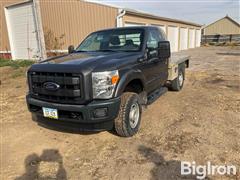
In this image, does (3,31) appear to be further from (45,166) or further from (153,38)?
(45,166)

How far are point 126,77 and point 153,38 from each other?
6.29ft

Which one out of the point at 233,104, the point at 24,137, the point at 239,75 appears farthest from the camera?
the point at 239,75

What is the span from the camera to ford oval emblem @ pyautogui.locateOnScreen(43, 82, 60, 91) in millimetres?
3677

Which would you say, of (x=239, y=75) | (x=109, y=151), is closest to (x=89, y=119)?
(x=109, y=151)

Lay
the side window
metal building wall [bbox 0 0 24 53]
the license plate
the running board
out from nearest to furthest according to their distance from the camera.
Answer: the license plate
the side window
the running board
metal building wall [bbox 0 0 24 53]

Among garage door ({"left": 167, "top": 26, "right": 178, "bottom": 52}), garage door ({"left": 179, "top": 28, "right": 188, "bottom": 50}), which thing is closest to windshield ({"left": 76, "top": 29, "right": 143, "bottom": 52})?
garage door ({"left": 167, "top": 26, "right": 178, "bottom": 52})

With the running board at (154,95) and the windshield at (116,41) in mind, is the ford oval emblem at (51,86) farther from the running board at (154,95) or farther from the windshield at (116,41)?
the running board at (154,95)

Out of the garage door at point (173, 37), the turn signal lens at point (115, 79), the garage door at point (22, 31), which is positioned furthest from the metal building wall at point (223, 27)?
the turn signal lens at point (115, 79)

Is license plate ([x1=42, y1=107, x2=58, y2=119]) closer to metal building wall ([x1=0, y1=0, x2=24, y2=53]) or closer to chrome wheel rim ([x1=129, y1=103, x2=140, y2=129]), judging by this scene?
chrome wheel rim ([x1=129, y1=103, x2=140, y2=129])

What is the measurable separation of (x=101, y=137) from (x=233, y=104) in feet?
12.5

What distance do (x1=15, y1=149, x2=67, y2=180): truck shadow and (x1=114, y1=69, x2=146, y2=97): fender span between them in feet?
4.66

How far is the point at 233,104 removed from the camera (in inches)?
237

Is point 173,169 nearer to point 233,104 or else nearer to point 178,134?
point 178,134

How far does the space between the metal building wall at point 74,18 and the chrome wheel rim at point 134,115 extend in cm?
971
